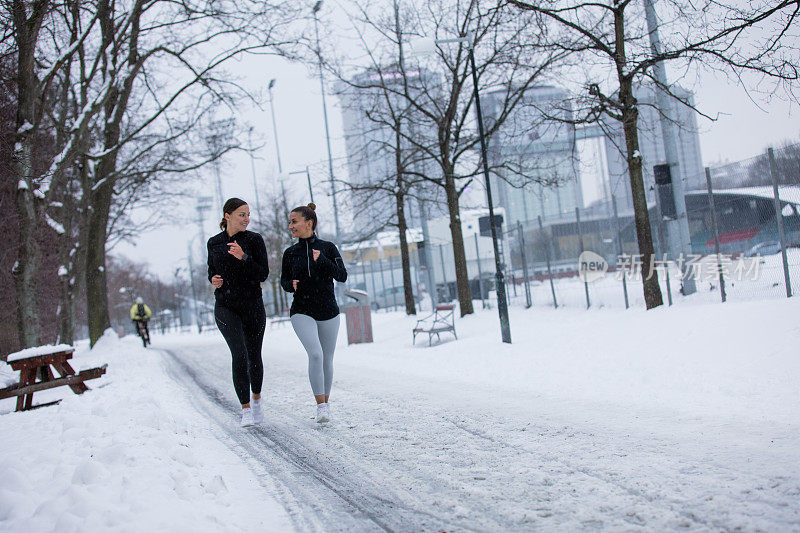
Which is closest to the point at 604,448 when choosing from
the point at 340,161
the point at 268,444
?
the point at 268,444

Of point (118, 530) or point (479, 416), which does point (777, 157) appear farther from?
point (118, 530)

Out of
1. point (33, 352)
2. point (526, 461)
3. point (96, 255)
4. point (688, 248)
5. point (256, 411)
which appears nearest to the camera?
point (526, 461)

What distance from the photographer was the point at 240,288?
5633 mm

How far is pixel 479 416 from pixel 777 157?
7016 millimetres

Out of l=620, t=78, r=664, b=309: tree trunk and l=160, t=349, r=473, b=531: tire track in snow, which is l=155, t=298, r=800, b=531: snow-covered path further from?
l=620, t=78, r=664, b=309: tree trunk

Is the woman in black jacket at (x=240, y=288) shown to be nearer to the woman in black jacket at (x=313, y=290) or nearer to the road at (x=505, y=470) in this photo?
the woman in black jacket at (x=313, y=290)

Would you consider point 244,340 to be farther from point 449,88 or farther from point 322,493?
point 449,88

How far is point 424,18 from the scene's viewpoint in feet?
56.6

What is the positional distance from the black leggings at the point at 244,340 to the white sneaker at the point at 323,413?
0.60 m

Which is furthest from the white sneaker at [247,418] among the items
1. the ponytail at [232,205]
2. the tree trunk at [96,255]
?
the tree trunk at [96,255]

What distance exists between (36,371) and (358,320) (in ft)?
29.6

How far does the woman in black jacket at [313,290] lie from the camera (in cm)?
575

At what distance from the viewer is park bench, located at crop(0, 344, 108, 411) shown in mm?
7922

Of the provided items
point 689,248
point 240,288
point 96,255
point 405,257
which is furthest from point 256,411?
point 405,257
